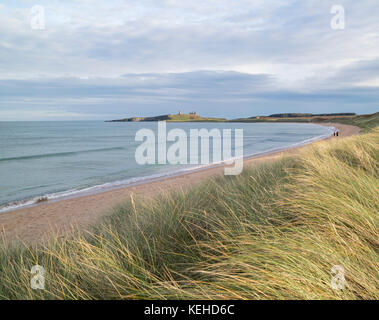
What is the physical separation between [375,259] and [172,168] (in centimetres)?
1682

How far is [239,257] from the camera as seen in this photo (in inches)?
105

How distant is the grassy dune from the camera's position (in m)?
2.17

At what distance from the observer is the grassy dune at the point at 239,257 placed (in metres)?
2.17
